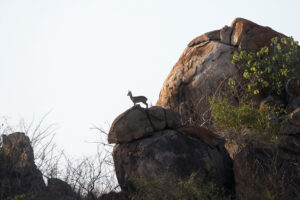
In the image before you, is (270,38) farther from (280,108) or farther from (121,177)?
(121,177)

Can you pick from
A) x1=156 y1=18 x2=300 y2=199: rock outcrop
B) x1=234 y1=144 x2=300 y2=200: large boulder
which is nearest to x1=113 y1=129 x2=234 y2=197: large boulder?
x1=156 y1=18 x2=300 y2=199: rock outcrop

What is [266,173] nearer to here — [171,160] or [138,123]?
[171,160]

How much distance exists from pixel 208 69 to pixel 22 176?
9871mm

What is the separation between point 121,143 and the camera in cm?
1515

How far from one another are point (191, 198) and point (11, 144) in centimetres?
817

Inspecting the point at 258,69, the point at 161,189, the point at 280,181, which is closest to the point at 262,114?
the point at 258,69

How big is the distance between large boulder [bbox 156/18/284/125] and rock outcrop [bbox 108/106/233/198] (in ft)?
12.8

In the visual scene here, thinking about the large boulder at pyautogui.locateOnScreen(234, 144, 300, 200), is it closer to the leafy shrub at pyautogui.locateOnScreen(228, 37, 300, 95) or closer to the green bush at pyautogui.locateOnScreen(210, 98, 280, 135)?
the green bush at pyautogui.locateOnScreen(210, 98, 280, 135)

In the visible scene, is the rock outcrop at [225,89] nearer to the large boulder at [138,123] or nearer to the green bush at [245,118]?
the green bush at [245,118]

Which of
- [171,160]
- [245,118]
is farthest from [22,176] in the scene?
[245,118]

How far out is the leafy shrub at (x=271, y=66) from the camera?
18.4m

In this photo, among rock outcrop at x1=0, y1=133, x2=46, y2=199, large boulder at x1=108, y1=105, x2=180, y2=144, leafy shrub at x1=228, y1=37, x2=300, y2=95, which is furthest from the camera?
leafy shrub at x1=228, y1=37, x2=300, y2=95

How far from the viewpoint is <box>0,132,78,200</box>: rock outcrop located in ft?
48.3

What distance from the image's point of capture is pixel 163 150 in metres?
14.2
